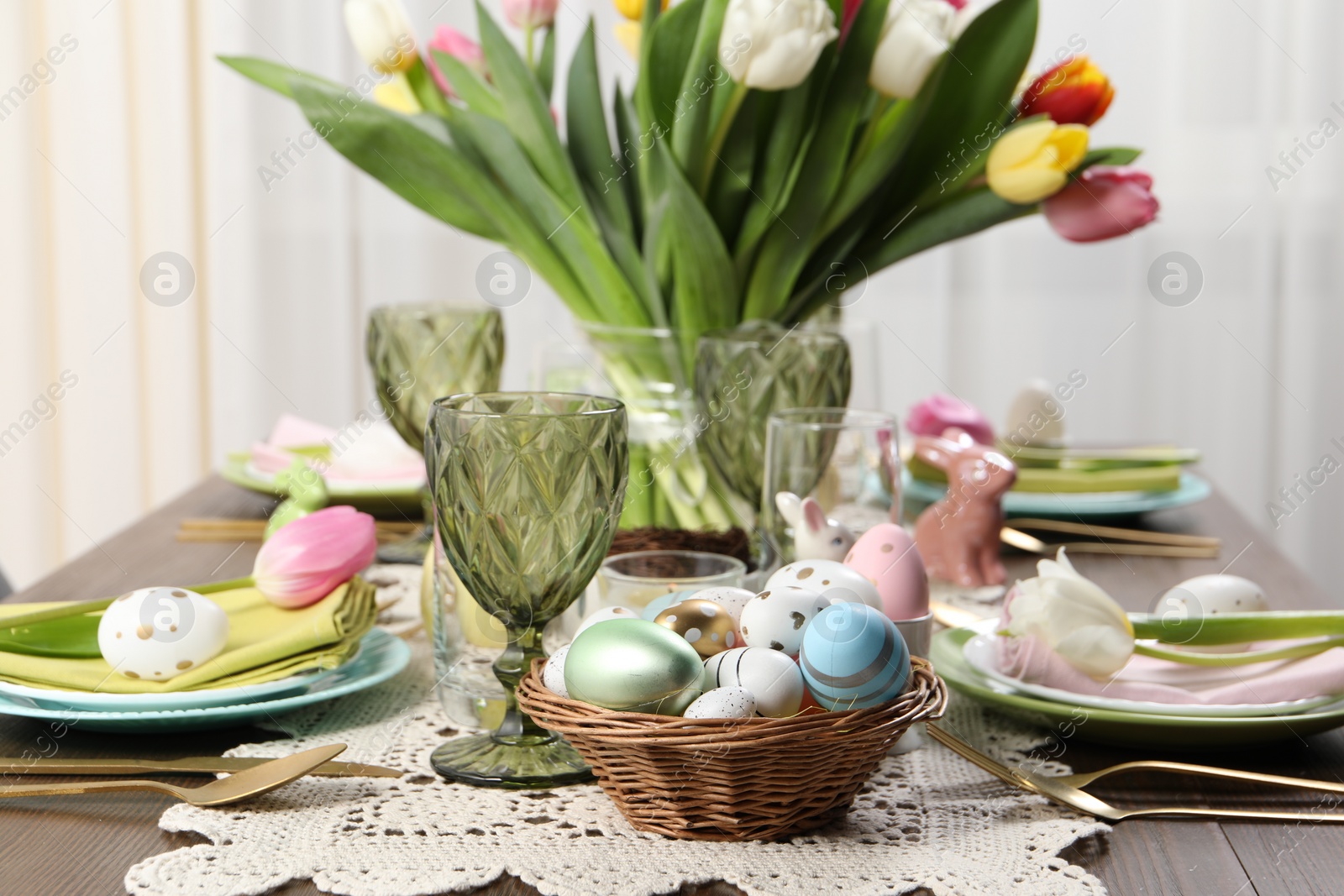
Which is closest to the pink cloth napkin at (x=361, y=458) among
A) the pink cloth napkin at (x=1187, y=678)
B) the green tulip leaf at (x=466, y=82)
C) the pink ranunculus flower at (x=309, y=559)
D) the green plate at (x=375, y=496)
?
the green plate at (x=375, y=496)

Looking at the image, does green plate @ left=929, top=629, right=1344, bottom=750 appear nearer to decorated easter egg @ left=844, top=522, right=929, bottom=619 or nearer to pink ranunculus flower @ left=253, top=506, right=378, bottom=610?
decorated easter egg @ left=844, top=522, right=929, bottom=619

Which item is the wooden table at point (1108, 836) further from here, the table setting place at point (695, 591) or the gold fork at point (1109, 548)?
the gold fork at point (1109, 548)

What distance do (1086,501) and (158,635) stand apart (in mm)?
788

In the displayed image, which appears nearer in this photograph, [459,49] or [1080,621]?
[1080,621]

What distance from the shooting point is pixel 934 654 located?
2.32 feet

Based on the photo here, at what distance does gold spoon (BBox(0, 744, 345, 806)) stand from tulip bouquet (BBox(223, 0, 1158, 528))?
16.3 inches

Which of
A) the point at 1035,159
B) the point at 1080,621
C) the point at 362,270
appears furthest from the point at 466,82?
the point at 362,270

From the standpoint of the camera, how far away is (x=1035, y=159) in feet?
2.84

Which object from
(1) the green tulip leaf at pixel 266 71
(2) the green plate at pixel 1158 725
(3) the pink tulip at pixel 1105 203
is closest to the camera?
(2) the green plate at pixel 1158 725

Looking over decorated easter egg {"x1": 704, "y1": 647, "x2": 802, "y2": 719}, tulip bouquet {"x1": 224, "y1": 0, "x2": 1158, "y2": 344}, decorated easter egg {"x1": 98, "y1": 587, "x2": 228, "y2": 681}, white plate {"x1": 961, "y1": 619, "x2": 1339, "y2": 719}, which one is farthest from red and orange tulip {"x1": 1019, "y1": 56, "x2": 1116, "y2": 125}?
decorated easter egg {"x1": 98, "y1": 587, "x2": 228, "y2": 681}

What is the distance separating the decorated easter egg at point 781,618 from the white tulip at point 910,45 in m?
0.47

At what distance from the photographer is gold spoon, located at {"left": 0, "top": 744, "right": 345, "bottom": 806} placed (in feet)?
1.77

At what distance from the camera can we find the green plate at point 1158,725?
0.58 m

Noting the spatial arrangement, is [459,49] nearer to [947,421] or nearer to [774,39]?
[774,39]
